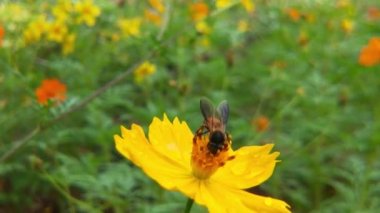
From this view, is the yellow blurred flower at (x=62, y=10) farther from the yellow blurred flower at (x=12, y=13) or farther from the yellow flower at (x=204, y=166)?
the yellow flower at (x=204, y=166)

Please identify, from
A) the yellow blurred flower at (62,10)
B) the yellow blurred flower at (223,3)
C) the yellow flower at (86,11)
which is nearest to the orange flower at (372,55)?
the yellow blurred flower at (223,3)

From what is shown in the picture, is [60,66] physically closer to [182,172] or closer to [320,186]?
[320,186]

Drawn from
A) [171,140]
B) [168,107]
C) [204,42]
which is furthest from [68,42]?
[171,140]

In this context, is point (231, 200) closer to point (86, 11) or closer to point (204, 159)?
point (204, 159)

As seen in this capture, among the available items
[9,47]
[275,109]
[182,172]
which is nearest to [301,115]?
[275,109]

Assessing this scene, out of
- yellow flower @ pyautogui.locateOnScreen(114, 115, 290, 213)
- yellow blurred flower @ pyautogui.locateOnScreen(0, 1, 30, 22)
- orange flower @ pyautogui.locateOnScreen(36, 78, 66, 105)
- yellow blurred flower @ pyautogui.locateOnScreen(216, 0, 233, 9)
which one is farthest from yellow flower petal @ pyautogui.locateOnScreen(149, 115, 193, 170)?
yellow blurred flower @ pyautogui.locateOnScreen(0, 1, 30, 22)
